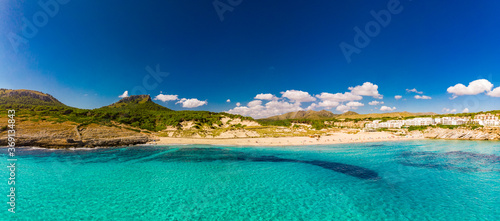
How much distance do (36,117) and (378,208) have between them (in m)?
84.5

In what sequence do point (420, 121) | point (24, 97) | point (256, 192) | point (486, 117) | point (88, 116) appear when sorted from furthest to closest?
point (420, 121)
point (24, 97)
point (486, 117)
point (88, 116)
point (256, 192)

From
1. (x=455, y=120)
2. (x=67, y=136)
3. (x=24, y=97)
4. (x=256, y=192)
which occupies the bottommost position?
(x=256, y=192)

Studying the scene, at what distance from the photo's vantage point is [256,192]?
16781mm

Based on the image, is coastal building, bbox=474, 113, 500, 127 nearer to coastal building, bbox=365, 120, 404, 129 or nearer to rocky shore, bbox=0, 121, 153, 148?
coastal building, bbox=365, 120, 404, 129

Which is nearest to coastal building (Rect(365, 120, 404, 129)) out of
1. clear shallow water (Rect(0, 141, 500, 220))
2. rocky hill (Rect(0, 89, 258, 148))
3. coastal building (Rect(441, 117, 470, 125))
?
coastal building (Rect(441, 117, 470, 125))

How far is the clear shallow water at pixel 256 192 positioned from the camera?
12.6 meters

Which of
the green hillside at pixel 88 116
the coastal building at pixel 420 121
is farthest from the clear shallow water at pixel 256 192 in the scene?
the coastal building at pixel 420 121

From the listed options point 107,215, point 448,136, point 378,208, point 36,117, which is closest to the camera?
point 107,215

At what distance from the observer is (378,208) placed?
13523 millimetres

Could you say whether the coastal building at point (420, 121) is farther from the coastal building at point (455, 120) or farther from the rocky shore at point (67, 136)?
the rocky shore at point (67, 136)

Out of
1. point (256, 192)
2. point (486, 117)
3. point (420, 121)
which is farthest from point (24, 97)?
point (486, 117)

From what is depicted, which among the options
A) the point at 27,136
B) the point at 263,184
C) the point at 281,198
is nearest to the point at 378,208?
the point at 281,198

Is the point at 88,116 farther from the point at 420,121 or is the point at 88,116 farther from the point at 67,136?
the point at 420,121

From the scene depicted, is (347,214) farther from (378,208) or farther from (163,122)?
(163,122)
